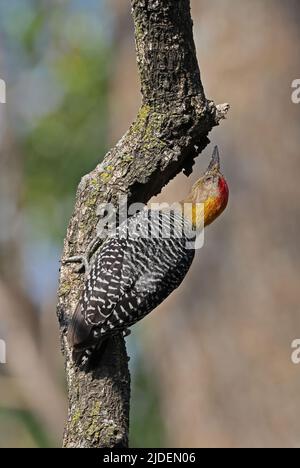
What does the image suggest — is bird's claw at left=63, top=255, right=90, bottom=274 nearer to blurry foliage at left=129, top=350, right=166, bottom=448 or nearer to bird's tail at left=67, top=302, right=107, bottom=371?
bird's tail at left=67, top=302, right=107, bottom=371

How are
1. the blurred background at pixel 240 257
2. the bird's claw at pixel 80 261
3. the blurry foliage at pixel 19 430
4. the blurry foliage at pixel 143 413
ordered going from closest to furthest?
1. the bird's claw at pixel 80 261
2. the blurred background at pixel 240 257
3. the blurry foliage at pixel 19 430
4. the blurry foliage at pixel 143 413

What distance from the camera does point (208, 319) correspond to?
8.00m

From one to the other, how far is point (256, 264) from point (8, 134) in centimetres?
540

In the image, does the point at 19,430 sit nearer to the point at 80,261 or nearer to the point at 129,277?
the point at 129,277

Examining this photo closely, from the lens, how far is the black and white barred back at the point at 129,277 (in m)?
4.69

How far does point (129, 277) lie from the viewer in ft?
16.8

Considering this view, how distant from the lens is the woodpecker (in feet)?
15.4

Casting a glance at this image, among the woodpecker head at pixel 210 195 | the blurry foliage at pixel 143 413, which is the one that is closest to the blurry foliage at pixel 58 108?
the blurry foliage at pixel 143 413

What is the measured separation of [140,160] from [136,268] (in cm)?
70

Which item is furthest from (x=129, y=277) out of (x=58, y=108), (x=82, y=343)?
(x=58, y=108)

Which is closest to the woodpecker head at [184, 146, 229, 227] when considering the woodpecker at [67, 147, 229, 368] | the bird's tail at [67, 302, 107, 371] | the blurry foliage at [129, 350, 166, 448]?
the woodpecker at [67, 147, 229, 368]

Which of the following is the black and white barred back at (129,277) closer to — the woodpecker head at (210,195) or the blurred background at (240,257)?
the woodpecker head at (210,195)

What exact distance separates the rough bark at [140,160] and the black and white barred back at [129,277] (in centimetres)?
10
